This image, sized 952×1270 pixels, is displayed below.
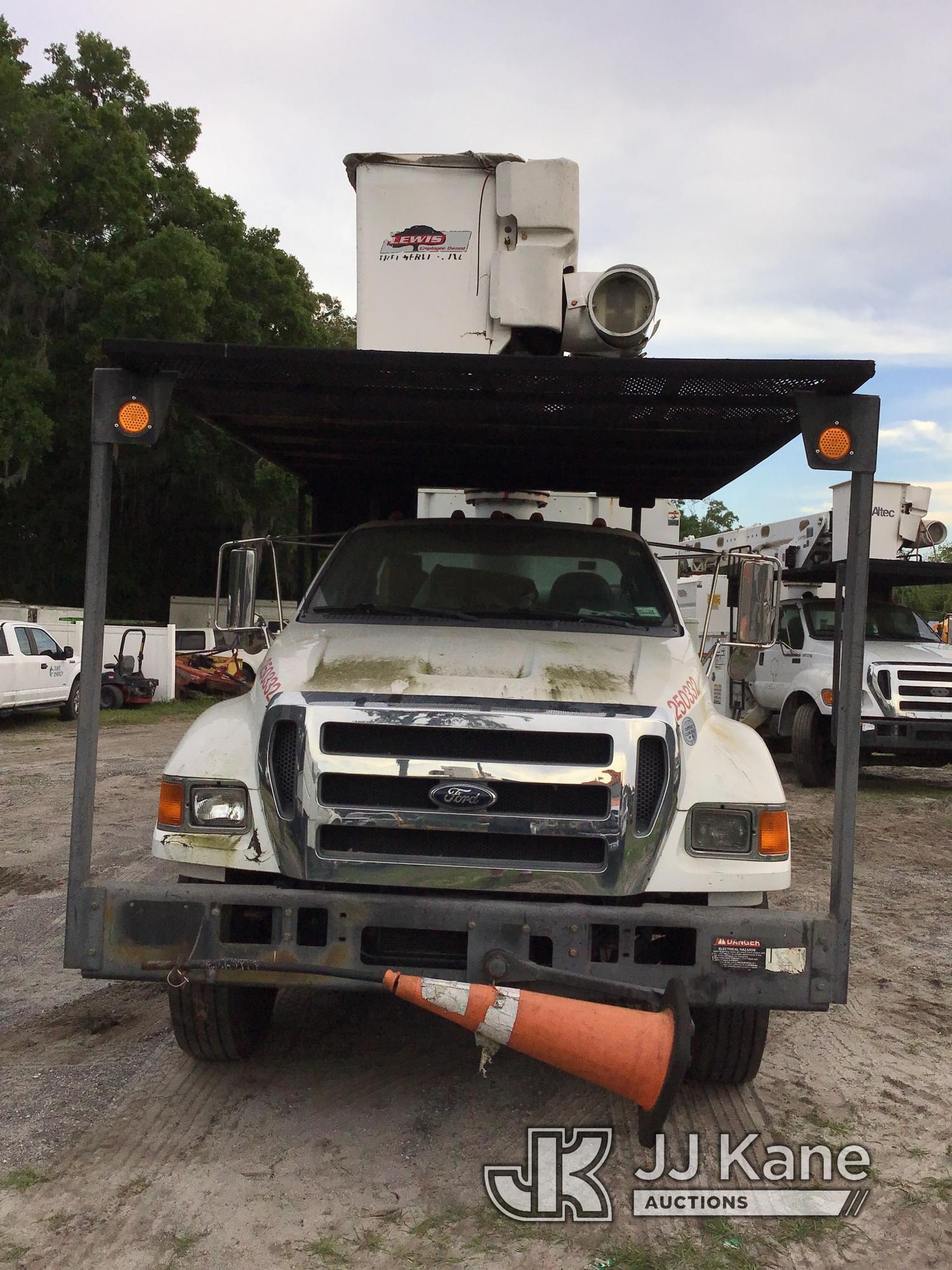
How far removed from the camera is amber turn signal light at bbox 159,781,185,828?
12.9 feet

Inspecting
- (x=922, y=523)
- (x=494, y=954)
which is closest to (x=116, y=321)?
(x=922, y=523)

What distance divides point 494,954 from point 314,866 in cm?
66

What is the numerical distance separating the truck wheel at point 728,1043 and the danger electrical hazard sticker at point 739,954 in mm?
449

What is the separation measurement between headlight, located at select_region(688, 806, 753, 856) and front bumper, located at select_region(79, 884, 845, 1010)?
0.19 m

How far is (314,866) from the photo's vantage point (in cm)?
377

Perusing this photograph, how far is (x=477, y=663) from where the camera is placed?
14.1 feet

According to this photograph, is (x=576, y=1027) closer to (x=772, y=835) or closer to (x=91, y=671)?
(x=772, y=835)

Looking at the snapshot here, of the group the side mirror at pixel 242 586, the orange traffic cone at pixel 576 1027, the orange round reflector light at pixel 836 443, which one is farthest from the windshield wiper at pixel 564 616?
the orange traffic cone at pixel 576 1027

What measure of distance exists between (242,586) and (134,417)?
4.65 ft

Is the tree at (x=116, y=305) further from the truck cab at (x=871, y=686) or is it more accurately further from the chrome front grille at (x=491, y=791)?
the chrome front grille at (x=491, y=791)

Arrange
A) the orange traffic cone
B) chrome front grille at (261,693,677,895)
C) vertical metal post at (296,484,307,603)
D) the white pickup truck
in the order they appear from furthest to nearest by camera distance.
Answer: the white pickup truck → vertical metal post at (296,484,307,603) → chrome front grille at (261,693,677,895) → the orange traffic cone

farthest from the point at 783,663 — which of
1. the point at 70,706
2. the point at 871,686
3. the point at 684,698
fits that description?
the point at 70,706

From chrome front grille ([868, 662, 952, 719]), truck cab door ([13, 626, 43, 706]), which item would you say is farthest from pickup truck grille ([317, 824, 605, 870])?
truck cab door ([13, 626, 43, 706])

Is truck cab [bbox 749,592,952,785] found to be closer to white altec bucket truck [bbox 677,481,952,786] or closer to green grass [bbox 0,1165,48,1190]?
white altec bucket truck [bbox 677,481,952,786]
